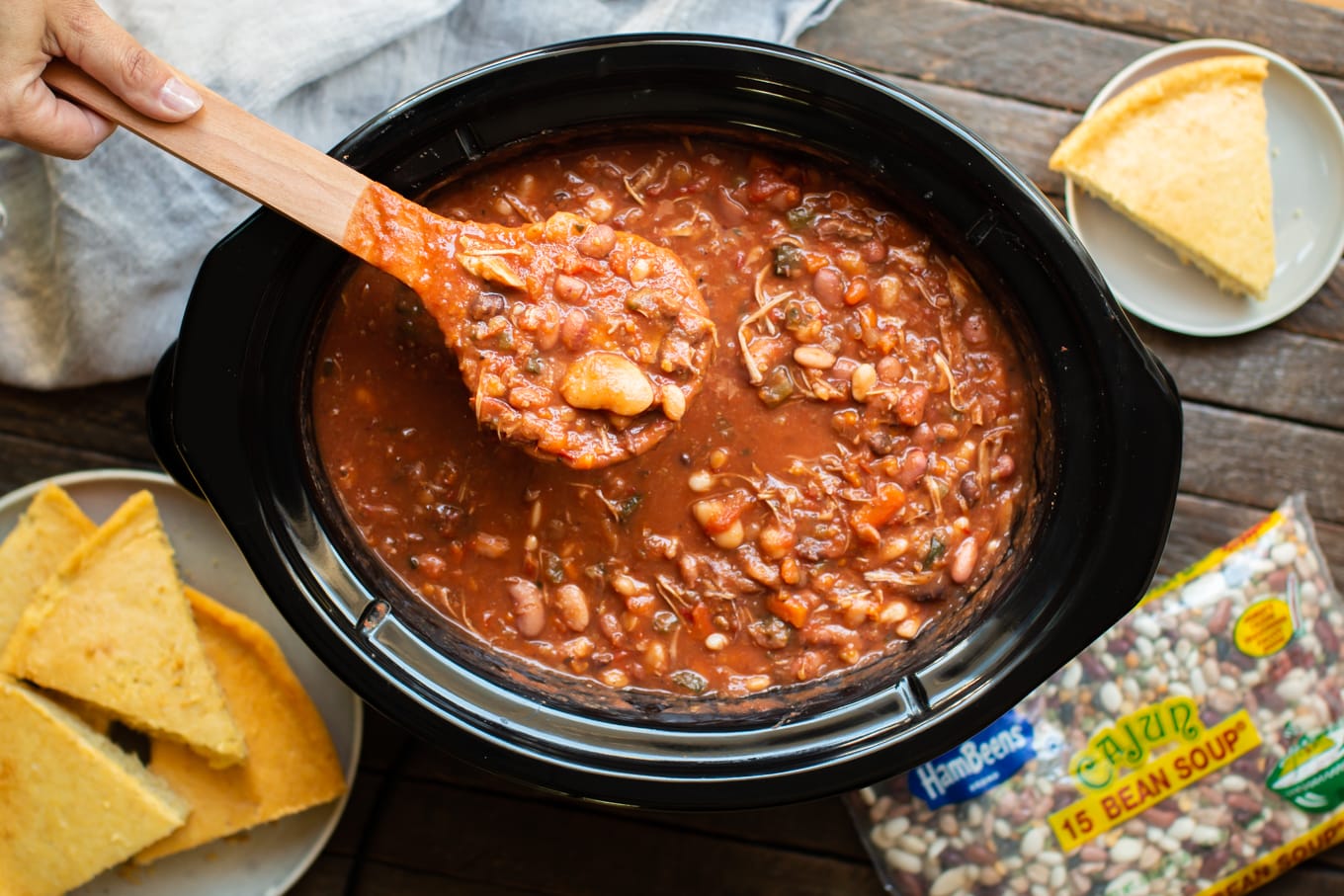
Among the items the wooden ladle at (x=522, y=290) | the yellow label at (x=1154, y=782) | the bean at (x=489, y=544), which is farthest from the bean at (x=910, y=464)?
the yellow label at (x=1154, y=782)

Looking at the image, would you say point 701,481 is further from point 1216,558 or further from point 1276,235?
point 1276,235

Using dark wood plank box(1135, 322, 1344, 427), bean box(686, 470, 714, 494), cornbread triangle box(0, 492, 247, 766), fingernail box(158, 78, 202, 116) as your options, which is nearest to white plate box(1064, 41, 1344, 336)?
dark wood plank box(1135, 322, 1344, 427)

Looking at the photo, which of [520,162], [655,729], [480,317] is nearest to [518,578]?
[655,729]

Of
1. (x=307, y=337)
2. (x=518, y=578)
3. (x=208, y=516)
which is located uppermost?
(x=307, y=337)

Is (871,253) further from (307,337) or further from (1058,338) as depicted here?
(307,337)

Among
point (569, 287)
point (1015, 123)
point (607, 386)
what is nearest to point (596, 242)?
point (569, 287)

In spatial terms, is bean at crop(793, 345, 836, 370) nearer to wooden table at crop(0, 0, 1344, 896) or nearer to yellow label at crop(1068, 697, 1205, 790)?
wooden table at crop(0, 0, 1344, 896)
